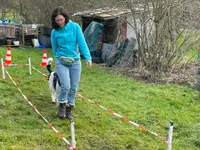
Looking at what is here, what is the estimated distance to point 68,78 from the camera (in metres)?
5.07

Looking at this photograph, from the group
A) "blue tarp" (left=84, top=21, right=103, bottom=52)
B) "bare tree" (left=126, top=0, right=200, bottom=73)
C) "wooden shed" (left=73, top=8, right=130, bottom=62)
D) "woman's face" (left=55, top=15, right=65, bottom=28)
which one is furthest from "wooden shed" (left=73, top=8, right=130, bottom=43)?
"woman's face" (left=55, top=15, right=65, bottom=28)

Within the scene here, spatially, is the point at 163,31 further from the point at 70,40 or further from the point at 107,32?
the point at 70,40

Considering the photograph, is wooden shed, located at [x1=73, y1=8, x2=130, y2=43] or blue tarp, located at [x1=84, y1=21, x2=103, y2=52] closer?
wooden shed, located at [x1=73, y1=8, x2=130, y2=43]

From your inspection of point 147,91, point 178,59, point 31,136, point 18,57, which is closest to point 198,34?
point 178,59

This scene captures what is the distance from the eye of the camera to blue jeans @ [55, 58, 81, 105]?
5039 millimetres

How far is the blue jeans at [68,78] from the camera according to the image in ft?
16.5

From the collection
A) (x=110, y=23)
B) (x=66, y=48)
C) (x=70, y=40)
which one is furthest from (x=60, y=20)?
(x=110, y=23)

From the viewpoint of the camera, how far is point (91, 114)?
5.84m

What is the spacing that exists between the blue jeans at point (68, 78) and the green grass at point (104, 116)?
41cm

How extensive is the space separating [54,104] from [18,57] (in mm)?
7558

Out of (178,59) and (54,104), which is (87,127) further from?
(178,59)

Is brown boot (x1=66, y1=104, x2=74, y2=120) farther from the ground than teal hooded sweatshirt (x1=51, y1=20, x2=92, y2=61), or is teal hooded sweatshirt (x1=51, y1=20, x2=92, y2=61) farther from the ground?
teal hooded sweatshirt (x1=51, y1=20, x2=92, y2=61)

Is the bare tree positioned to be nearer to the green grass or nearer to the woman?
the green grass

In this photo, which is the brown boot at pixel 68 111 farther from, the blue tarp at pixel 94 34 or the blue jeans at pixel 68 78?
the blue tarp at pixel 94 34
